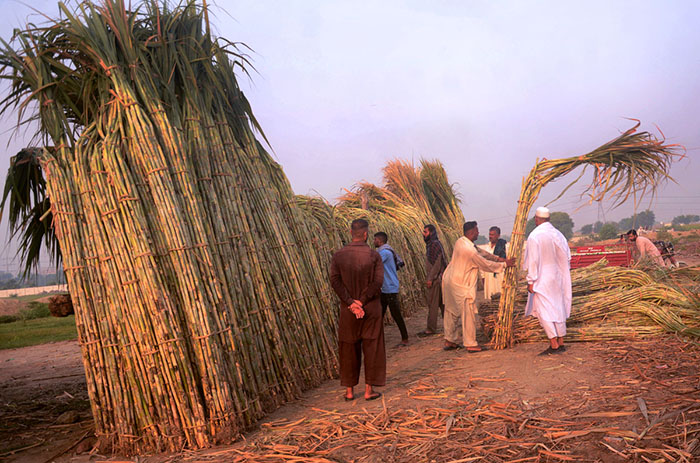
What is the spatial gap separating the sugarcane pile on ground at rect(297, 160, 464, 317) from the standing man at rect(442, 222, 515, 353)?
1.82 m

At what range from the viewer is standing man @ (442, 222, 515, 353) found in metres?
5.93

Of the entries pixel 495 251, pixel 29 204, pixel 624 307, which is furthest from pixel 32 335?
pixel 624 307

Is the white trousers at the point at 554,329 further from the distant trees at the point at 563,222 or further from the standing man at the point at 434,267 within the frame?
the distant trees at the point at 563,222

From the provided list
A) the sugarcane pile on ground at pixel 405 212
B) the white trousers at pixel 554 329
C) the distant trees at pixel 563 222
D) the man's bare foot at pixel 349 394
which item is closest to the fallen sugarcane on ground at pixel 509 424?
the man's bare foot at pixel 349 394

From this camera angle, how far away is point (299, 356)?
491 cm

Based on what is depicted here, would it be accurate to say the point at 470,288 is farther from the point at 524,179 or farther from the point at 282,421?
the point at 282,421

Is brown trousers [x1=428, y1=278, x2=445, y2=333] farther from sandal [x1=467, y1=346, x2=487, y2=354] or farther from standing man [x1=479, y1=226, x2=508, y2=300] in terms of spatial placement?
standing man [x1=479, y1=226, x2=508, y2=300]

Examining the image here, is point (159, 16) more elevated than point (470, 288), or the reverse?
point (159, 16)

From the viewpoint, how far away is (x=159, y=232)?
12.5ft

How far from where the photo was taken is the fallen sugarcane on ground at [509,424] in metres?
2.98

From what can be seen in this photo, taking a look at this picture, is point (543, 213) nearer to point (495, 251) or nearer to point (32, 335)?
point (495, 251)

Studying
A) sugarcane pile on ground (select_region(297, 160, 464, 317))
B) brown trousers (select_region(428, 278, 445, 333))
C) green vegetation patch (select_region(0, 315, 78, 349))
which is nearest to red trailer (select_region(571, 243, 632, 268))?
sugarcane pile on ground (select_region(297, 160, 464, 317))

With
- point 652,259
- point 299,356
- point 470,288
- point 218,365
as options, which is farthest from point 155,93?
→ point 652,259

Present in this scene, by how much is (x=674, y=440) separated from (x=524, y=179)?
3469 mm
